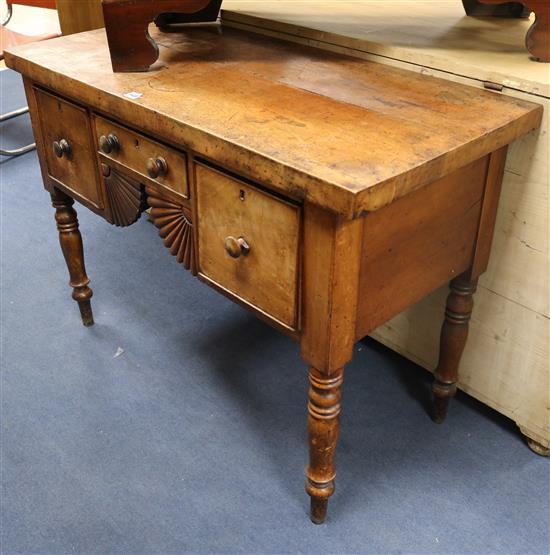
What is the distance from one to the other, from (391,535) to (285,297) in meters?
0.56

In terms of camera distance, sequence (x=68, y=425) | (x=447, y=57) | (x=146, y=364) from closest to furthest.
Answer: (x=447, y=57) < (x=68, y=425) < (x=146, y=364)

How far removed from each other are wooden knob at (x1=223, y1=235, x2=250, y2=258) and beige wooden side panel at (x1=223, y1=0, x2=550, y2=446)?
19.8 inches

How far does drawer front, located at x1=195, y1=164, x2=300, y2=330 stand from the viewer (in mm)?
1053

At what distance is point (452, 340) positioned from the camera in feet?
4.75

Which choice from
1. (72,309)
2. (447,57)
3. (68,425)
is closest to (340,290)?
(447,57)

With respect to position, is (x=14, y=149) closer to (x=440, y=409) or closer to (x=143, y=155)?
(x=143, y=155)

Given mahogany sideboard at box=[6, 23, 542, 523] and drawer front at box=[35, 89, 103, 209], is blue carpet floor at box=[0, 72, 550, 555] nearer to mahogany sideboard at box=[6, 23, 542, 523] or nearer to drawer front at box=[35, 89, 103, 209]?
mahogany sideboard at box=[6, 23, 542, 523]

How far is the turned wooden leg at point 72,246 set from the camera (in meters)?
1.70

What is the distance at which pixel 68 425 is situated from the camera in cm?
161

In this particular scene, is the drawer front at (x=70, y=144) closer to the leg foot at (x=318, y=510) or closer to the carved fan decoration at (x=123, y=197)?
the carved fan decoration at (x=123, y=197)

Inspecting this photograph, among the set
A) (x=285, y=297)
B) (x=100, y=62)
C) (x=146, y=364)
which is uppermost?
(x=100, y=62)

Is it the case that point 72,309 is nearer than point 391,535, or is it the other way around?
point 391,535

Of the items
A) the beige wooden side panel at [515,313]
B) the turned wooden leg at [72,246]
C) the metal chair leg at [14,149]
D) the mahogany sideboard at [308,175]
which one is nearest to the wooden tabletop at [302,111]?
the mahogany sideboard at [308,175]

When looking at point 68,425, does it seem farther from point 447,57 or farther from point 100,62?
point 447,57
